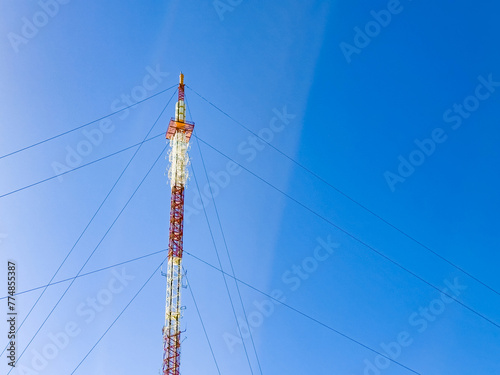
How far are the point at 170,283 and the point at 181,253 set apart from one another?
7.67 feet

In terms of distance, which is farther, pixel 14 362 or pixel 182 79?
pixel 182 79

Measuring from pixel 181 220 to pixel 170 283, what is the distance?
15.6 feet

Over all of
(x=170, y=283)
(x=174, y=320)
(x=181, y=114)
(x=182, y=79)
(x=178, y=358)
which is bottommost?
(x=178, y=358)

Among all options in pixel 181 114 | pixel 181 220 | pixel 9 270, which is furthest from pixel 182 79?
pixel 9 270

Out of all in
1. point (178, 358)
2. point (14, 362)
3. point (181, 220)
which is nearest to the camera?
point (14, 362)

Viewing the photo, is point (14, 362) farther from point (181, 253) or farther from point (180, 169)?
point (180, 169)

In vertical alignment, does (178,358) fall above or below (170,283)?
below

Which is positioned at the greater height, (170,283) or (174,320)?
(170,283)

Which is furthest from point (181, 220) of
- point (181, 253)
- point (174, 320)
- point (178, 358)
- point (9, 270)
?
point (9, 270)

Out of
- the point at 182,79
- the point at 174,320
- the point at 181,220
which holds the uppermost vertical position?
the point at 182,79

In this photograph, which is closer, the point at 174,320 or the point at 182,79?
the point at 174,320

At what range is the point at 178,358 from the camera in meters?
39.9

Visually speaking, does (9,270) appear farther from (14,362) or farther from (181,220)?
(181,220)

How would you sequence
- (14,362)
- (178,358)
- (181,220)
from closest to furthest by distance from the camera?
(14,362) < (178,358) < (181,220)
